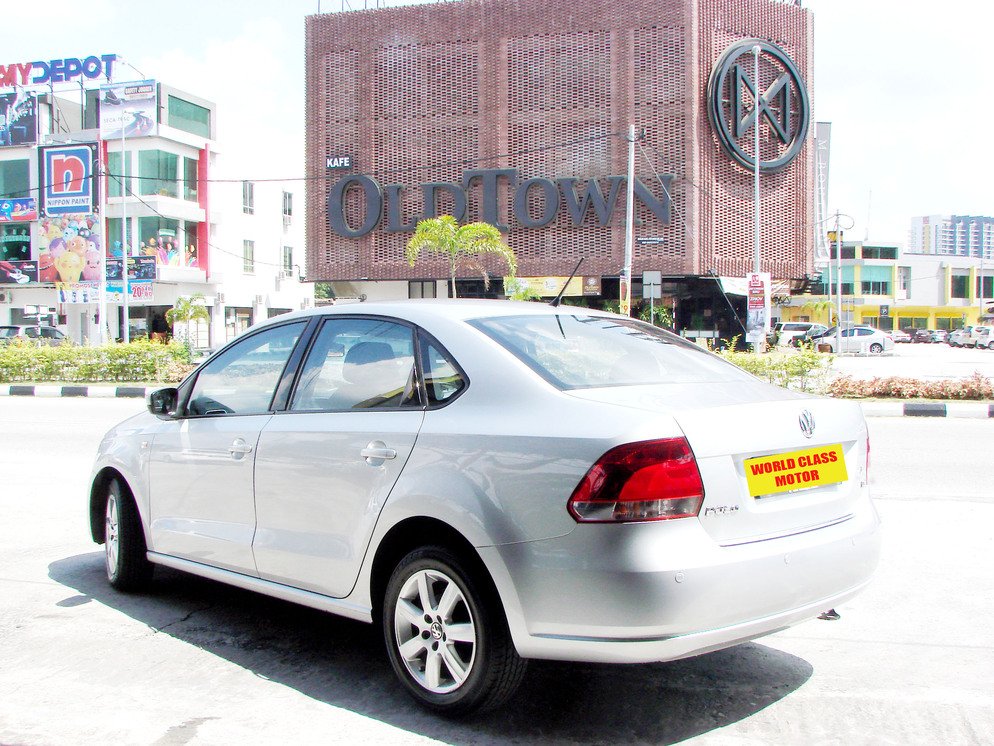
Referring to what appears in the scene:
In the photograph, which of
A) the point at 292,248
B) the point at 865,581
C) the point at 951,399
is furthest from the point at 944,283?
the point at 865,581

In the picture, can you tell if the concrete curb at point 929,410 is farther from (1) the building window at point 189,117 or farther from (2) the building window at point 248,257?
(2) the building window at point 248,257

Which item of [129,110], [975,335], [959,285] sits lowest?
[975,335]

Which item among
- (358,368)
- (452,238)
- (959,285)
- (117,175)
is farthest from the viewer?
(959,285)

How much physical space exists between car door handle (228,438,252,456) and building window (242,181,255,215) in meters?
52.7

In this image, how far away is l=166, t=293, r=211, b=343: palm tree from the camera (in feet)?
155

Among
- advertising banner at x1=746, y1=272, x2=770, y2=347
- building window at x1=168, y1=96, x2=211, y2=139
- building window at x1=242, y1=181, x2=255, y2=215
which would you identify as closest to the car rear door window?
advertising banner at x1=746, y1=272, x2=770, y2=347

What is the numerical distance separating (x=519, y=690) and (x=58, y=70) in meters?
55.9

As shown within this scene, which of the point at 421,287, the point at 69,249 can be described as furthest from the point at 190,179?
the point at 421,287

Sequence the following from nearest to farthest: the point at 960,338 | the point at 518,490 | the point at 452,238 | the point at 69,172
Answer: the point at 518,490 < the point at 452,238 < the point at 69,172 < the point at 960,338

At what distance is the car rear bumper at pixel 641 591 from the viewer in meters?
2.86

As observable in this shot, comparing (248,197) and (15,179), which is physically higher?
(15,179)

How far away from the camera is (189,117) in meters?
50.4

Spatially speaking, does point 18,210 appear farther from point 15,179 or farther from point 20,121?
point 20,121

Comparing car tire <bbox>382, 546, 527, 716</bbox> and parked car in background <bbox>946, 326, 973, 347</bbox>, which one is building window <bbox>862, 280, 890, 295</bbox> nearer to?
parked car in background <bbox>946, 326, 973, 347</bbox>
